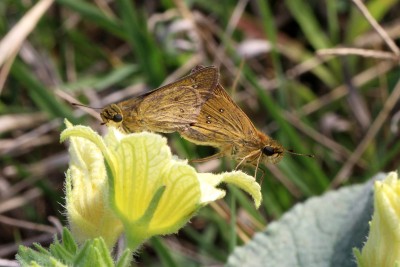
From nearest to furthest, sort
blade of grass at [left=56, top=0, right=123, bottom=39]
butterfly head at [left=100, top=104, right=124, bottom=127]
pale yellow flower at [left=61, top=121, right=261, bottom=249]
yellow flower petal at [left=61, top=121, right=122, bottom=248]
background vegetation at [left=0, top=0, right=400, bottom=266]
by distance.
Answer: pale yellow flower at [left=61, top=121, right=261, bottom=249] → yellow flower petal at [left=61, top=121, right=122, bottom=248] → butterfly head at [left=100, top=104, right=124, bottom=127] → background vegetation at [left=0, top=0, right=400, bottom=266] → blade of grass at [left=56, top=0, right=123, bottom=39]

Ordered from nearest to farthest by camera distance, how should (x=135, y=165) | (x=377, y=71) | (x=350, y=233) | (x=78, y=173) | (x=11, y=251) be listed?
1. (x=135, y=165)
2. (x=78, y=173)
3. (x=350, y=233)
4. (x=11, y=251)
5. (x=377, y=71)

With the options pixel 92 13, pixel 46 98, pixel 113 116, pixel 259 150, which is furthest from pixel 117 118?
pixel 92 13

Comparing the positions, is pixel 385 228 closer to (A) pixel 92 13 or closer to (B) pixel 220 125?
(B) pixel 220 125

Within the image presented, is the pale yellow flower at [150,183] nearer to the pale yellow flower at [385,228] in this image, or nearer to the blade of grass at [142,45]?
the pale yellow flower at [385,228]

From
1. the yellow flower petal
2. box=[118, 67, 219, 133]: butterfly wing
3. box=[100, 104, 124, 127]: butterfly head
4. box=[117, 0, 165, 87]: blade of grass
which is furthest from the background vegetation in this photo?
the yellow flower petal

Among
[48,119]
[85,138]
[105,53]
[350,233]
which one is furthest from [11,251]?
[85,138]

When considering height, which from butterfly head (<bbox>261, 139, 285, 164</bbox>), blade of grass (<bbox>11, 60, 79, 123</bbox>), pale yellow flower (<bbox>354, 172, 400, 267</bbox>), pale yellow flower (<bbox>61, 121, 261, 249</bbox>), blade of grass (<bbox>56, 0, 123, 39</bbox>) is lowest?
pale yellow flower (<bbox>354, 172, 400, 267</bbox>)

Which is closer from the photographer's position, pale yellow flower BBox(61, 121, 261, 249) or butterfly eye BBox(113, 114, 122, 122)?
pale yellow flower BBox(61, 121, 261, 249)

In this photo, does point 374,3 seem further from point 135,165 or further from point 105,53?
point 135,165

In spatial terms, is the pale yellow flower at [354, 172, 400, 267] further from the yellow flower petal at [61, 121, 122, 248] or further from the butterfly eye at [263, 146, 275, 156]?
the yellow flower petal at [61, 121, 122, 248]
